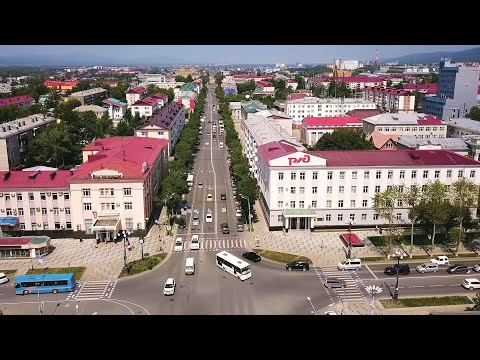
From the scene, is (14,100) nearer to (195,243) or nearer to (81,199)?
(81,199)

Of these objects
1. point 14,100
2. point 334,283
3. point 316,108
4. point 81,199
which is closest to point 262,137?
point 81,199

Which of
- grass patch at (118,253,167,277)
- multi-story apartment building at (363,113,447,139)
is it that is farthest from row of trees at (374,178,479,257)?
multi-story apartment building at (363,113,447,139)

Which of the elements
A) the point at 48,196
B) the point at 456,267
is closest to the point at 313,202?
the point at 456,267

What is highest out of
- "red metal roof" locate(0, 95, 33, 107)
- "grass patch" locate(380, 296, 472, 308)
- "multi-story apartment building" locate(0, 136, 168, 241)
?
"red metal roof" locate(0, 95, 33, 107)

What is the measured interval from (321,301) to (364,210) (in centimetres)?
841

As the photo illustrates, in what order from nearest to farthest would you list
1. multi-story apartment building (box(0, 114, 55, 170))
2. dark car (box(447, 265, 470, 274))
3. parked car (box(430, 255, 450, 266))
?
1. dark car (box(447, 265, 470, 274))
2. parked car (box(430, 255, 450, 266))
3. multi-story apartment building (box(0, 114, 55, 170))

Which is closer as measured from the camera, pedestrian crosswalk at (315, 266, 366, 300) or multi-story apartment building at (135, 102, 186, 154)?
pedestrian crosswalk at (315, 266, 366, 300)

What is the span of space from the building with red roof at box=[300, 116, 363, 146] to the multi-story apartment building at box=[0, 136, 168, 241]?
24.3m

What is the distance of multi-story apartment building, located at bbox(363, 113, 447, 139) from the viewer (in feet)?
138

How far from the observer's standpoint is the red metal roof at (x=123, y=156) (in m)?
22.8

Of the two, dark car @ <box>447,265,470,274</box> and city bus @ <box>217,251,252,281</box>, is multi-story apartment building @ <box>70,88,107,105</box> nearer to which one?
city bus @ <box>217,251,252,281</box>

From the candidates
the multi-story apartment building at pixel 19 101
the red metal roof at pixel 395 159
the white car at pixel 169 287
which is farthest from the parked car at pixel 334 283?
the multi-story apartment building at pixel 19 101
